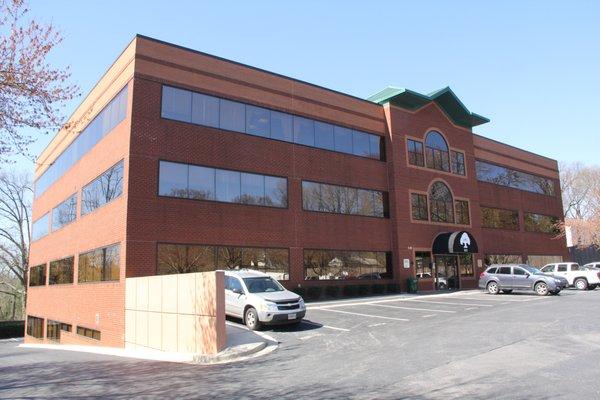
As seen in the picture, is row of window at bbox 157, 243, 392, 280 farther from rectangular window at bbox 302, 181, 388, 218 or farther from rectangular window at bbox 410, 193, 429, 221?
rectangular window at bbox 410, 193, 429, 221

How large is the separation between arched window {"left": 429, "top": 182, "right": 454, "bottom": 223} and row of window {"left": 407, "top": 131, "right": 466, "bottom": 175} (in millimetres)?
1375

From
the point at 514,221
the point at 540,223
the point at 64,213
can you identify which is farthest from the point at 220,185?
the point at 540,223

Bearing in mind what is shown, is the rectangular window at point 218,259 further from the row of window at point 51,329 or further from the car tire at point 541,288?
the car tire at point 541,288

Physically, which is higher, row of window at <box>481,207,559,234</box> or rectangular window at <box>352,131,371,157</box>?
rectangular window at <box>352,131,371,157</box>

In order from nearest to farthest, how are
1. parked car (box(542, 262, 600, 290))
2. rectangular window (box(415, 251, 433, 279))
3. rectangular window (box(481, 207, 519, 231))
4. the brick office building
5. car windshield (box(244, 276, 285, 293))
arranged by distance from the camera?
1. car windshield (box(244, 276, 285, 293))
2. the brick office building
3. parked car (box(542, 262, 600, 290))
4. rectangular window (box(415, 251, 433, 279))
5. rectangular window (box(481, 207, 519, 231))

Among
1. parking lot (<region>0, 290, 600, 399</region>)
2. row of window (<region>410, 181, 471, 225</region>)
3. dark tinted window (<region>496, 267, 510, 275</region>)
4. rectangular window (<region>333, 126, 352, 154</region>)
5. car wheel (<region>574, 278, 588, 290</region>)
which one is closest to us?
parking lot (<region>0, 290, 600, 399</region>)

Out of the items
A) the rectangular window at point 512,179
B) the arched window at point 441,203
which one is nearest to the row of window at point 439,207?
the arched window at point 441,203

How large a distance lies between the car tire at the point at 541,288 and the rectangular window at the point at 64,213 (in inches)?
1008

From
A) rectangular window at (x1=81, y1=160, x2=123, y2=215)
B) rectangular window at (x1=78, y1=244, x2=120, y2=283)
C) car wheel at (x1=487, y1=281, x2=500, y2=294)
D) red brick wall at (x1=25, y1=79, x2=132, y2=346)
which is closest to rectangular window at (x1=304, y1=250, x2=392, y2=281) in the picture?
car wheel at (x1=487, y1=281, x2=500, y2=294)

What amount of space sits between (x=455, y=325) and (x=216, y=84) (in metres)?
15.7

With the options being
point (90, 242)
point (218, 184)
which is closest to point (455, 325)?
point (218, 184)

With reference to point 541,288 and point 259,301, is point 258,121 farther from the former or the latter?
point 541,288

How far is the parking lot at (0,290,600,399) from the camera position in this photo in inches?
301

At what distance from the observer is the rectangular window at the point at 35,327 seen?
1380 inches
